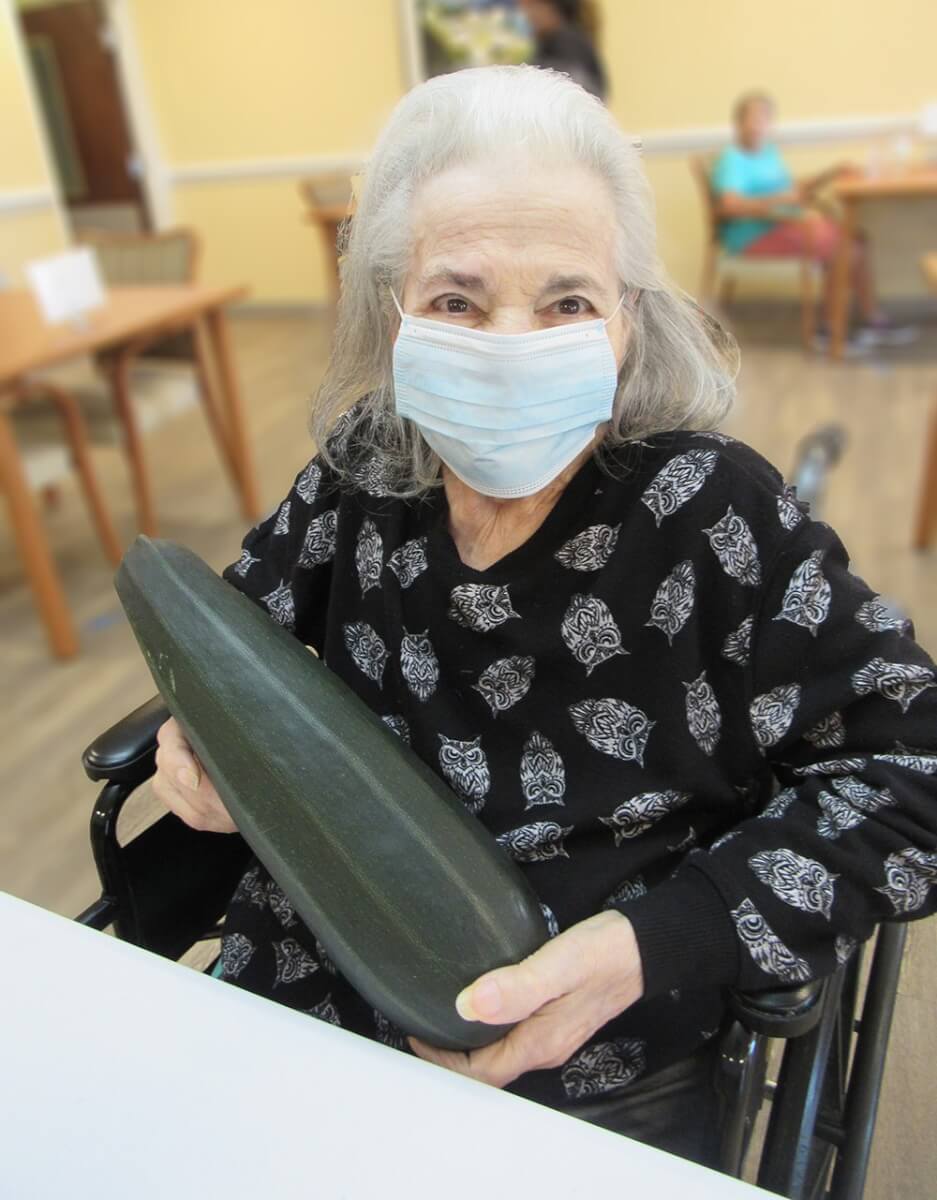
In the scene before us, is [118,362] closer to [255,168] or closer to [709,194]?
[709,194]

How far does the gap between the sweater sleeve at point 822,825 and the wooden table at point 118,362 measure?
2.02m

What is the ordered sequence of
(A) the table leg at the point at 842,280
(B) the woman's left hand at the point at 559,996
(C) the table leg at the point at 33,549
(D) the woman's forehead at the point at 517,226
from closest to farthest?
(B) the woman's left hand at the point at 559,996 → (D) the woman's forehead at the point at 517,226 → (C) the table leg at the point at 33,549 → (A) the table leg at the point at 842,280

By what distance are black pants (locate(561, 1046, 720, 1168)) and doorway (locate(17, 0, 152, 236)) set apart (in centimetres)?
646

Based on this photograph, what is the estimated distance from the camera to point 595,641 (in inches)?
31.7

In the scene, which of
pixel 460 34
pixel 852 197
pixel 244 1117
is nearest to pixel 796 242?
pixel 852 197

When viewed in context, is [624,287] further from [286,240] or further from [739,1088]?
[286,240]

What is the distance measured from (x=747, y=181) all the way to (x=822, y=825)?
451cm

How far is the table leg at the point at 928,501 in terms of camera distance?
2510mm

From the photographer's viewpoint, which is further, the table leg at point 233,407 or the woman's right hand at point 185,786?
the table leg at point 233,407

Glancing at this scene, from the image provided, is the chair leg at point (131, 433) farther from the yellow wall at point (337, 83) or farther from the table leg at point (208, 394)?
the yellow wall at point (337, 83)

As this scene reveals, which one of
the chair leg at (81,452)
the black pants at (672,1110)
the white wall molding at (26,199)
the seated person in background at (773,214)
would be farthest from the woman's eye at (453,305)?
the white wall molding at (26,199)

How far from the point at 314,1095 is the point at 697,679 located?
1.40 feet

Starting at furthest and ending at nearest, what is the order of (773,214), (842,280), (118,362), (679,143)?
1. (679,143)
2. (773,214)
3. (842,280)
4. (118,362)

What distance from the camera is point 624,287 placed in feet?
2.69
